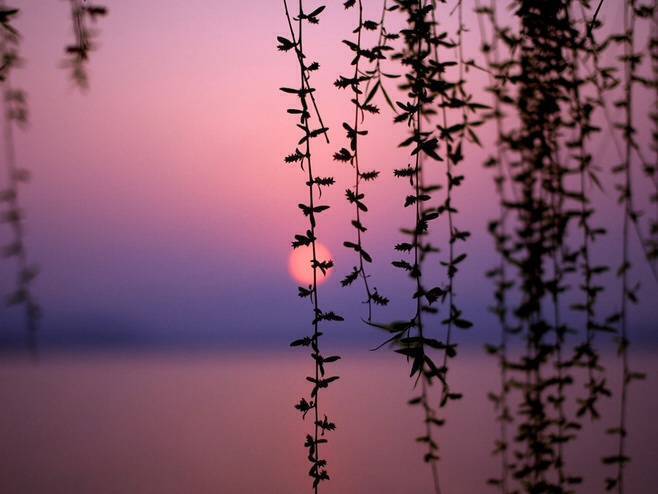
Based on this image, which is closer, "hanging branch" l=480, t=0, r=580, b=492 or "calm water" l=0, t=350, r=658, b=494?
"hanging branch" l=480, t=0, r=580, b=492

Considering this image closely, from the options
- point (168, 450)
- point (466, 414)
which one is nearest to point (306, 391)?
point (466, 414)

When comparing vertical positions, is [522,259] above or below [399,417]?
above

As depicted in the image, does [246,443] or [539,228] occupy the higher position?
[539,228]

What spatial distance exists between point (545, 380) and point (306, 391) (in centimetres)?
1210

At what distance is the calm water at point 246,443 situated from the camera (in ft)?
23.9

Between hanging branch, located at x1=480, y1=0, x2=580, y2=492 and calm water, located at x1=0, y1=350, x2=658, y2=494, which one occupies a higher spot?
hanging branch, located at x1=480, y1=0, x2=580, y2=492

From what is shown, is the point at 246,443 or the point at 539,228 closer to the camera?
the point at 539,228

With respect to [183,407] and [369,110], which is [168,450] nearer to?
[183,407]

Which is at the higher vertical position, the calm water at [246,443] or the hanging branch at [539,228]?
the hanging branch at [539,228]

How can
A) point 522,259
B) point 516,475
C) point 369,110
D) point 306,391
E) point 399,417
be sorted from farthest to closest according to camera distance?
point 306,391 < point 399,417 < point 522,259 < point 516,475 < point 369,110

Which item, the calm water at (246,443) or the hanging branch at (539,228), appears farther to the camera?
the calm water at (246,443)

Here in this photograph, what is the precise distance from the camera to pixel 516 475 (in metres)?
1.72

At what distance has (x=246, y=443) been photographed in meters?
9.03

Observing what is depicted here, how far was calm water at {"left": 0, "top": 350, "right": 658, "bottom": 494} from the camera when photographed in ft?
23.9
